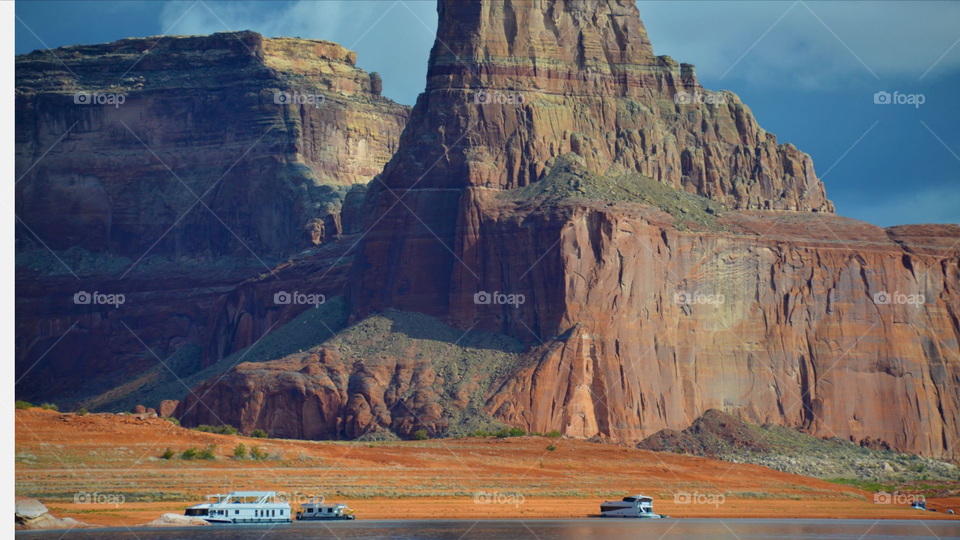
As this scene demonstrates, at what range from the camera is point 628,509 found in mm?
110812

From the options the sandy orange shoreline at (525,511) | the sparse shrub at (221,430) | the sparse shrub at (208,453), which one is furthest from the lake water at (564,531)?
the sparse shrub at (221,430)

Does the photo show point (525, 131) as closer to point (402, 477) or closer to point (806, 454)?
point (806, 454)

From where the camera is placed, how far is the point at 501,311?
152625mm

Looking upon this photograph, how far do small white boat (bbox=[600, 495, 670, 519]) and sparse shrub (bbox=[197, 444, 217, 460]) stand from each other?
74.3ft

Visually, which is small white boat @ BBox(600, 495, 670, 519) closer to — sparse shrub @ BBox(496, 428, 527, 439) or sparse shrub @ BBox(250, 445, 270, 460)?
sparse shrub @ BBox(250, 445, 270, 460)

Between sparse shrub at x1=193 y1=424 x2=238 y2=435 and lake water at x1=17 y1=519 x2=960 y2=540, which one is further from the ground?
sparse shrub at x1=193 y1=424 x2=238 y2=435

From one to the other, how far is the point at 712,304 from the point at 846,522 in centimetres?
4179

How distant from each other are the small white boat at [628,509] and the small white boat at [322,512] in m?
16.5

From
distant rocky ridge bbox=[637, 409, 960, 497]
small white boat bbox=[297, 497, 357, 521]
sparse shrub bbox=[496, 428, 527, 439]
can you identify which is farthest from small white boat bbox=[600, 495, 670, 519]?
distant rocky ridge bbox=[637, 409, 960, 497]

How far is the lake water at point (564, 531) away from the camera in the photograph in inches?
3632

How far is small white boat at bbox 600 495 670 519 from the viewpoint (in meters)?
111

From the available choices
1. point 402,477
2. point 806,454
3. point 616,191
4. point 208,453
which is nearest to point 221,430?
point 208,453

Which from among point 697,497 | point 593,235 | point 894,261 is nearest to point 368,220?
point 593,235

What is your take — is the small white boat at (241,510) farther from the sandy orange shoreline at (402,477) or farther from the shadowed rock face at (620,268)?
the shadowed rock face at (620,268)
